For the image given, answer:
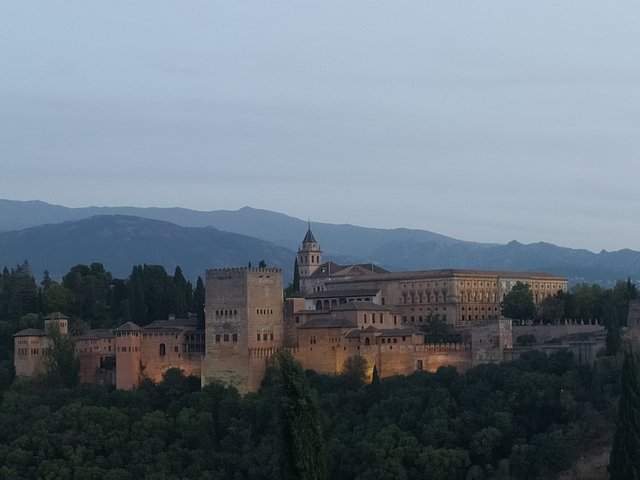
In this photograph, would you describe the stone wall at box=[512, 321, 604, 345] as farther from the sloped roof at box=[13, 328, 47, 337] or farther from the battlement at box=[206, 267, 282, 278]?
the sloped roof at box=[13, 328, 47, 337]

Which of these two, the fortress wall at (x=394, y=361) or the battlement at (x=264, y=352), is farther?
the fortress wall at (x=394, y=361)

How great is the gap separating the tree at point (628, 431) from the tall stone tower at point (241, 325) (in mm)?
18977

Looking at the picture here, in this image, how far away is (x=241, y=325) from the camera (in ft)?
200

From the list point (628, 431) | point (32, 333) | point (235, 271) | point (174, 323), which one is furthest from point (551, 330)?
point (32, 333)

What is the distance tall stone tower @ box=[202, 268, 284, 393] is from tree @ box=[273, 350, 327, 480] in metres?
23.1

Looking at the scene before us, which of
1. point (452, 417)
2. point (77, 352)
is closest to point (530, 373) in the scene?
point (452, 417)

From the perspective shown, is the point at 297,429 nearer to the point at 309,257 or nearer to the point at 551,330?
the point at 551,330

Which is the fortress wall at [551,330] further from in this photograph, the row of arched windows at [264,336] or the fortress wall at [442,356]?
the row of arched windows at [264,336]

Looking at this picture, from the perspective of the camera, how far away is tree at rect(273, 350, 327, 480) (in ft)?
121

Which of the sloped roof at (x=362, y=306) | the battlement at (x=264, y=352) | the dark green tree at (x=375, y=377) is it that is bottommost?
the dark green tree at (x=375, y=377)

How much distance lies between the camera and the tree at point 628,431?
43844 millimetres

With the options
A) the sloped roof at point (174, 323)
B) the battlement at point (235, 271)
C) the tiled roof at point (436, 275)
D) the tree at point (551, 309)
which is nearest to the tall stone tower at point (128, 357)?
the sloped roof at point (174, 323)

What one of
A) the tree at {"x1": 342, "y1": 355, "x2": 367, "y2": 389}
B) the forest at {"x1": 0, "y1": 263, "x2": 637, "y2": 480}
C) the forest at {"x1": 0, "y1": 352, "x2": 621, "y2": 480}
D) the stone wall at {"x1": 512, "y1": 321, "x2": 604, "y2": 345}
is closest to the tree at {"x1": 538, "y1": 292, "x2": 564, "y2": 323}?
the stone wall at {"x1": 512, "y1": 321, "x2": 604, "y2": 345}

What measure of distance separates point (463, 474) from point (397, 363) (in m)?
8.98
